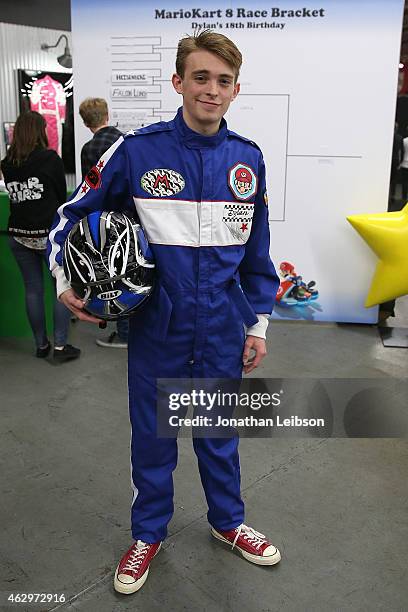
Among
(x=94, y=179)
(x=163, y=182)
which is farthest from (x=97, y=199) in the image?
(x=163, y=182)

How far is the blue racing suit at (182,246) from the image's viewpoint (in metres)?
1.69

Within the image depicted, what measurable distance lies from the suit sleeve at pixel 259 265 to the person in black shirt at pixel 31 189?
1.89 m

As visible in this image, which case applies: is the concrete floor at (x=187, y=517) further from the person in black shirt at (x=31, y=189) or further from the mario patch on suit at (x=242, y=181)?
the mario patch on suit at (x=242, y=181)

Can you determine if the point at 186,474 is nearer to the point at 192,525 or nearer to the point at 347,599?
the point at 192,525

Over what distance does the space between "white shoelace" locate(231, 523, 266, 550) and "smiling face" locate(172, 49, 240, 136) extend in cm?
123

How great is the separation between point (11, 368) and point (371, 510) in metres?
2.15

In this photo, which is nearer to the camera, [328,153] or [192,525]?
[192,525]

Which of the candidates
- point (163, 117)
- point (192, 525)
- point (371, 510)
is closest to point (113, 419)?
point (192, 525)

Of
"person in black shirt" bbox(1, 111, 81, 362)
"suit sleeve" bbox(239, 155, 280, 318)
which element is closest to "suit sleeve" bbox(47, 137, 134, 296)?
"suit sleeve" bbox(239, 155, 280, 318)

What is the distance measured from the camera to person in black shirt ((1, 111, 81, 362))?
3420mm

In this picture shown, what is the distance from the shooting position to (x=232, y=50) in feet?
5.40

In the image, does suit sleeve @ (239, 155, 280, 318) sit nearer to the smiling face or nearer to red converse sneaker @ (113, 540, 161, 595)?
the smiling face
